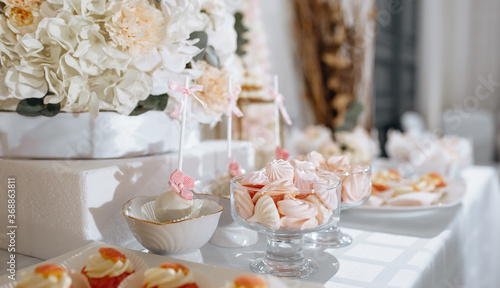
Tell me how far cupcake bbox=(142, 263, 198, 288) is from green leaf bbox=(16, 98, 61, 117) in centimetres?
40

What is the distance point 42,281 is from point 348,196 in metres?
0.52

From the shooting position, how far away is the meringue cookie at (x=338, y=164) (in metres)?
0.84

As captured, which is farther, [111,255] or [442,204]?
[442,204]

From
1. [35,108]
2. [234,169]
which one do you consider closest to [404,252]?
[234,169]

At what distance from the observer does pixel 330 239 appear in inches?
33.6

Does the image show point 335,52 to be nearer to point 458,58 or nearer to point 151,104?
point 151,104

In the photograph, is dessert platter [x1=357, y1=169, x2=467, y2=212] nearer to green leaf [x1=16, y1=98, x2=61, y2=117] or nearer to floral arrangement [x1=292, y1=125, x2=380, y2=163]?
floral arrangement [x1=292, y1=125, x2=380, y2=163]

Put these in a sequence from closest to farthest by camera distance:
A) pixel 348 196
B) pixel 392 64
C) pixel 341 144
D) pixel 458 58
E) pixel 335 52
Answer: pixel 348 196, pixel 341 144, pixel 335 52, pixel 392 64, pixel 458 58

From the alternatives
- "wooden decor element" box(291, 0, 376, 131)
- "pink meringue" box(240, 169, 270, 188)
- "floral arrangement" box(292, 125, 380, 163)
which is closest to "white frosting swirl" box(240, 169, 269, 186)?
"pink meringue" box(240, 169, 270, 188)

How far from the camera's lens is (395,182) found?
1199mm

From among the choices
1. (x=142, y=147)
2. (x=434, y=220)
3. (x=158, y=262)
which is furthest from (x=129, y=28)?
(x=434, y=220)

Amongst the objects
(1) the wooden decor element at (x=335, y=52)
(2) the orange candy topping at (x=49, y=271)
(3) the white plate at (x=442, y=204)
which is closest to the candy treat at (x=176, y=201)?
(2) the orange candy topping at (x=49, y=271)

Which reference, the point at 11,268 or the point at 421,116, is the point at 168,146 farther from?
the point at 421,116

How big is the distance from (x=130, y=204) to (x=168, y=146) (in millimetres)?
212
